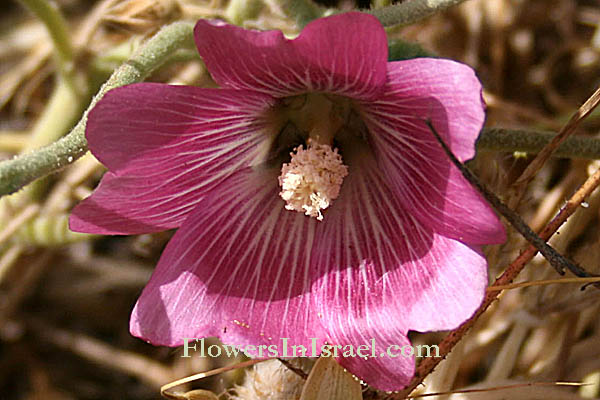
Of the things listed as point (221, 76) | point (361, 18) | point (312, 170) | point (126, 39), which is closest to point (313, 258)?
point (312, 170)

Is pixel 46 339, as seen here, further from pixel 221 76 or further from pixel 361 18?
pixel 361 18

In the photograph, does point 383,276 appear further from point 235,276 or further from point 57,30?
point 57,30

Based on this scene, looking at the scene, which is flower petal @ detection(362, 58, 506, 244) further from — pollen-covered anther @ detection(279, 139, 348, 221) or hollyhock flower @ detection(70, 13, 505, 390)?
pollen-covered anther @ detection(279, 139, 348, 221)

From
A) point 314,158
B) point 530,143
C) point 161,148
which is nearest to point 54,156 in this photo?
point 161,148

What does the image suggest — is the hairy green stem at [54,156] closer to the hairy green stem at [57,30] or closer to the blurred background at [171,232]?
the blurred background at [171,232]

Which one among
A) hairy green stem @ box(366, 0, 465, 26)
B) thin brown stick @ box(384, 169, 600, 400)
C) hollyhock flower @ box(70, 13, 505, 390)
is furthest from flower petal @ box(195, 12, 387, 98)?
thin brown stick @ box(384, 169, 600, 400)

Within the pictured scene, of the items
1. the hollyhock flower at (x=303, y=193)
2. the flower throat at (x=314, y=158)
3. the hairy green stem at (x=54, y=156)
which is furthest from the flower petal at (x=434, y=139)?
the hairy green stem at (x=54, y=156)
